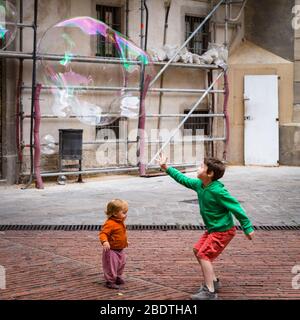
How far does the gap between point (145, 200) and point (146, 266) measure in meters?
5.08

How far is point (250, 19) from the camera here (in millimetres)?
19766

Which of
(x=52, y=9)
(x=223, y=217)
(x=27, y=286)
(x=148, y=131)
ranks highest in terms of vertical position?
(x=52, y=9)

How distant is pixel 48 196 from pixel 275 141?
307 inches

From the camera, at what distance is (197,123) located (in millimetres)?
18703

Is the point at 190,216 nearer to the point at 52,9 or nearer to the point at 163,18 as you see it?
the point at 52,9

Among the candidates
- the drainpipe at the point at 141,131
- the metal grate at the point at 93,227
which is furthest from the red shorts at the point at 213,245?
the drainpipe at the point at 141,131

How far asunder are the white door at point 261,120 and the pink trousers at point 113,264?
41.8ft

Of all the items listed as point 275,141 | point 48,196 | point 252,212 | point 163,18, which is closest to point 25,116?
point 48,196

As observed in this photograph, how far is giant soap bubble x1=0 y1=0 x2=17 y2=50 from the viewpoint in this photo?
14.0 m

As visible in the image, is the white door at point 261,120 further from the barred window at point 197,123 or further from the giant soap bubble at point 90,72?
the giant soap bubble at point 90,72

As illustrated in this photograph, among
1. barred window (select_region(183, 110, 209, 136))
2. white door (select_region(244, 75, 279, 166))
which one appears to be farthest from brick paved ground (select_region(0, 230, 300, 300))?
white door (select_region(244, 75, 279, 166))

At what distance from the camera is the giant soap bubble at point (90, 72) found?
1517 cm

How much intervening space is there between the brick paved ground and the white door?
9372 millimetres

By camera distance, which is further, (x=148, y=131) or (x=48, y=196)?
(x=148, y=131)
